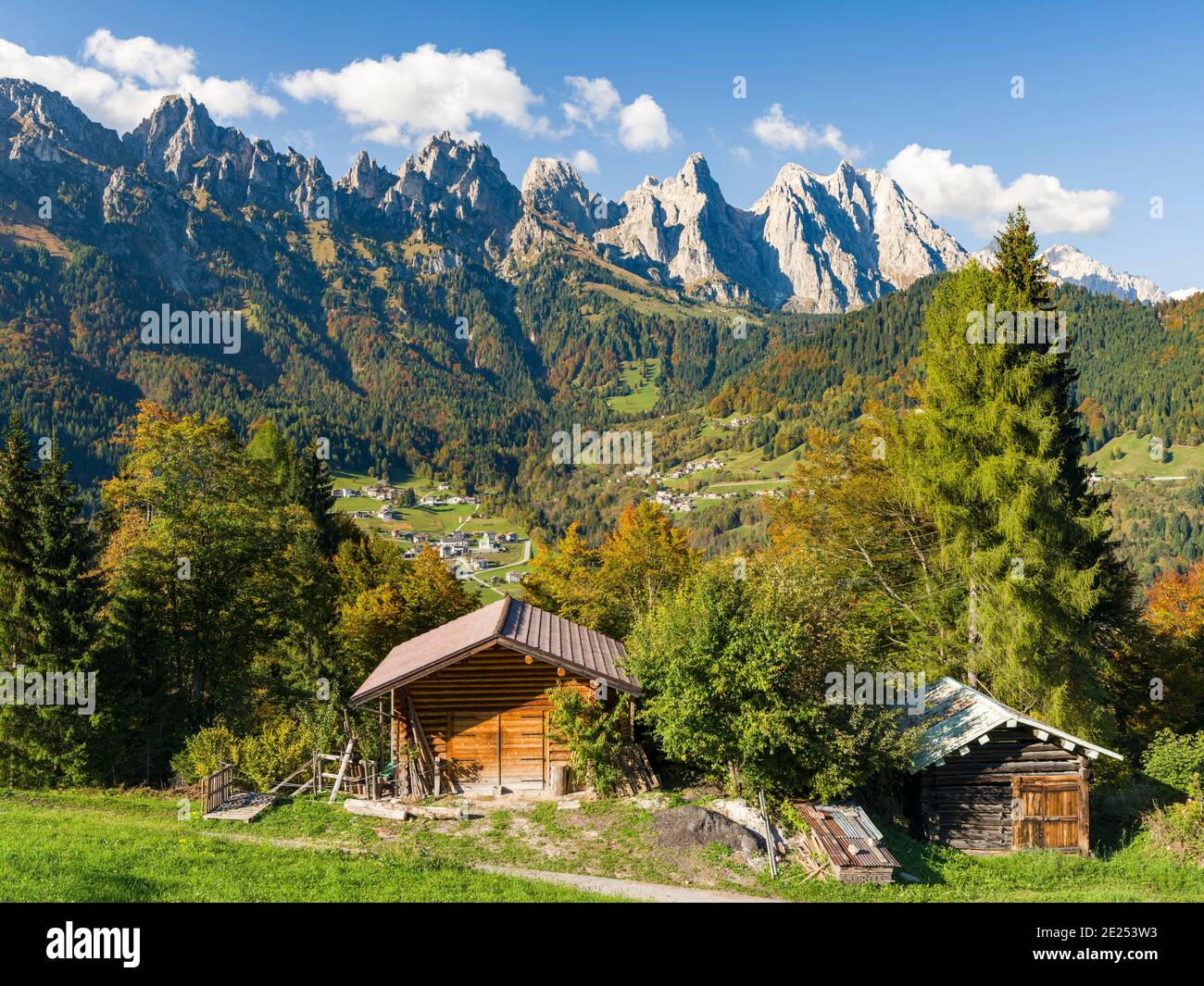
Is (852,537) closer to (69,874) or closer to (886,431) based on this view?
(886,431)

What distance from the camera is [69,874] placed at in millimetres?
13297

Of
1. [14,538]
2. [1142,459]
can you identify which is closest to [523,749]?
[14,538]

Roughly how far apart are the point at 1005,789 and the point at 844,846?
866 cm

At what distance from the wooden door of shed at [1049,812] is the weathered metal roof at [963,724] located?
50.0 inches

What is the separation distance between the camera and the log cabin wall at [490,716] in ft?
75.1

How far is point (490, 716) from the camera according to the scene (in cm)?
2317

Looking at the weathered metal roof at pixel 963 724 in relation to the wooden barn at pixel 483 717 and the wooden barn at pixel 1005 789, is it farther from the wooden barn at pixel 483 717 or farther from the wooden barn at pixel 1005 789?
the wooden barn at pixel 483 717

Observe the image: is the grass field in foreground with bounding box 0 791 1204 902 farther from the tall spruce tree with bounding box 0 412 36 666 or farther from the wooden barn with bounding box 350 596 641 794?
the tall spruce tree with bounding box 0 412 36 666

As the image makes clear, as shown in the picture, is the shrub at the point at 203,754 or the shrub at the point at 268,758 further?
the shrub at the point at 203,754

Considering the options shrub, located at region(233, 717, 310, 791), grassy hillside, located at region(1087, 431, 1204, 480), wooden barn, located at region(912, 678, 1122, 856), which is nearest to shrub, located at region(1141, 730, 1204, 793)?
wooden barn, located at region(912, 678, 1122, 856)

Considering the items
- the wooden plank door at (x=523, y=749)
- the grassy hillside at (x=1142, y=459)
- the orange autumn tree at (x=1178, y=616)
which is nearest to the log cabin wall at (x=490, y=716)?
the wooden plank door at (x=523, y=749)
